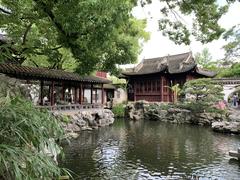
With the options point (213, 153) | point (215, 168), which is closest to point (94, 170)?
point (215, 168)

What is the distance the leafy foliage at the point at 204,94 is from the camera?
2298 centimetres

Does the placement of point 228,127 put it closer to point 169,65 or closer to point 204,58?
point 169,65

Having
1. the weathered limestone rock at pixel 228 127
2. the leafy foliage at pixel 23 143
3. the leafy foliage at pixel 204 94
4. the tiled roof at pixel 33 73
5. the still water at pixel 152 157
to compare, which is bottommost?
the still water at pixel 152 157

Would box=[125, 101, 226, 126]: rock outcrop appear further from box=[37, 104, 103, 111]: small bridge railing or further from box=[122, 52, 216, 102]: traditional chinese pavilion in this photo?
box=[37, 104, 103, 111]: small bridge railing

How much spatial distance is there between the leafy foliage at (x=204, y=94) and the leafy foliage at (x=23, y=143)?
840 inches

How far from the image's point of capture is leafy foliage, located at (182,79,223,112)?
23.0 m

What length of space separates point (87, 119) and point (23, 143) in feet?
56.0

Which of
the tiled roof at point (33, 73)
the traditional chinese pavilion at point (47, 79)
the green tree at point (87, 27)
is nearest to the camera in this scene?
the green tree at point (87, 27)

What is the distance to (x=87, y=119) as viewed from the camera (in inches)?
784

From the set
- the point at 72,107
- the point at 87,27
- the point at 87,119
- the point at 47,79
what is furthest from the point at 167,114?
the point at 87,27

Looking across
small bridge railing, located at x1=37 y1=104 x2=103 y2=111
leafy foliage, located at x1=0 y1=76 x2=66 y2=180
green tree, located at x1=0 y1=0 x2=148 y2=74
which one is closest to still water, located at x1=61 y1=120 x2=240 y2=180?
small bridge railing, located at x1=37 y1=104 x2=103 y2=111

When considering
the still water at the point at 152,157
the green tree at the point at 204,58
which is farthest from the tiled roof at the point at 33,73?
the green tree at the point at 204,58

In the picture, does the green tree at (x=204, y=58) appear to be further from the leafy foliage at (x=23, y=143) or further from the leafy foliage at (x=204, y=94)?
the leafy foliage at (x=23, y=143)

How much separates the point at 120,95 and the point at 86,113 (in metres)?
18.0
